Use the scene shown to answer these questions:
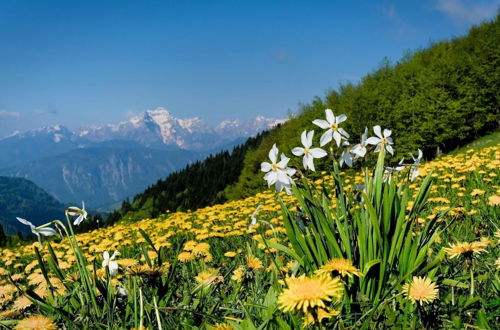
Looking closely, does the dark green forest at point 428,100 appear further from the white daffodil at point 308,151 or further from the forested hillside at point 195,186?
the white daffodil at point 308,151

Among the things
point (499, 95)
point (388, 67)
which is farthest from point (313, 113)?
point (499, 95)

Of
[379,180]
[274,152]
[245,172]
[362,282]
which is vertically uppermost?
[274,152]

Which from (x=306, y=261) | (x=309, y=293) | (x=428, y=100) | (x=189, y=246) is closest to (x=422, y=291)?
(x=309, y=293)

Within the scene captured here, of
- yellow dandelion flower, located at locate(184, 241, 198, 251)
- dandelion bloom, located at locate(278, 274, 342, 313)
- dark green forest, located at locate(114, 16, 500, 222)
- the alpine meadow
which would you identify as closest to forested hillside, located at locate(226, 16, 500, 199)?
dark green forest, located at locate(114, 16, 500, 222)

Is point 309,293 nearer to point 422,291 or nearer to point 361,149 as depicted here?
point 422,291

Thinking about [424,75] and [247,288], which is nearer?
[247,288]

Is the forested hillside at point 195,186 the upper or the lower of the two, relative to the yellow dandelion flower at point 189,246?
lower

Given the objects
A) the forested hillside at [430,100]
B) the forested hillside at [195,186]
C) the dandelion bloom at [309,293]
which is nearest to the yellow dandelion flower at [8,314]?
the dandelion bloom at [309,293]

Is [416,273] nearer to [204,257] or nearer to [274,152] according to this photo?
[274,152]

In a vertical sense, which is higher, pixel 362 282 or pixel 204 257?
pixel 362 282

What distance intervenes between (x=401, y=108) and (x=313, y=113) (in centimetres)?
700

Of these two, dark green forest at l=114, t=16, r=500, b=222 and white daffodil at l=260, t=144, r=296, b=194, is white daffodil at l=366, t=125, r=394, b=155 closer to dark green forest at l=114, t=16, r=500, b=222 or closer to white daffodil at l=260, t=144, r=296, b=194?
white daffodil at l=260, t=144, r=296, b=194

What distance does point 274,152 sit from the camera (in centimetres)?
192

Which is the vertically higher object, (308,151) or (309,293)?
(308,151)
